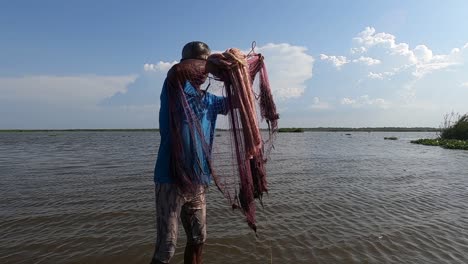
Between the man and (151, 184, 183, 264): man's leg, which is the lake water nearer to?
the man

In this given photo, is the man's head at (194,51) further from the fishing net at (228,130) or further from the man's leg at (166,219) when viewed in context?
the man's leg at (166,219)

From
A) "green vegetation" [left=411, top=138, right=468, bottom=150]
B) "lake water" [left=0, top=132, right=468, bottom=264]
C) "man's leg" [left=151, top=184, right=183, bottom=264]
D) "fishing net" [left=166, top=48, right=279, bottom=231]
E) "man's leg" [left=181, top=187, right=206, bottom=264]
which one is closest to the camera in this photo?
"fishing net" [left=166, top=48, right=279, bottom=231]

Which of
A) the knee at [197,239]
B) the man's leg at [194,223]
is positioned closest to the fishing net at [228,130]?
the man's leg at [194,223]

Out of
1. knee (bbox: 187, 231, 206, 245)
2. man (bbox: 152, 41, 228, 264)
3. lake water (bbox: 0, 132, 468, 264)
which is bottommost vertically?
lake water (bbox: 0, 132, 468, 264)

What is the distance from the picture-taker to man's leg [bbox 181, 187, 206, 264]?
11.3ft

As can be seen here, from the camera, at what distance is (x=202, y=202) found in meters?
3.51

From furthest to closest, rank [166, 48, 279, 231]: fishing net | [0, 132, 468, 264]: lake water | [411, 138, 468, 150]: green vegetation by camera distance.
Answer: [411, 138, 468, 150]: green vegetation, [0, 132, 468, 264]: lake water, [166, 48, 279, 231]: fishing net

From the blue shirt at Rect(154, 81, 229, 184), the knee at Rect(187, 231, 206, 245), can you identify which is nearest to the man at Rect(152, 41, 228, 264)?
the blue shirt at Rect(154, 81, 229, 184)

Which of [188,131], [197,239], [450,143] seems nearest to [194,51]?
[188,131]

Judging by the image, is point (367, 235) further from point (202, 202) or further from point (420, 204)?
point (202, 202)

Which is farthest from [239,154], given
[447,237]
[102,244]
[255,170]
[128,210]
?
[128,210]

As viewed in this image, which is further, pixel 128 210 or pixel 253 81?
pixel 128 210

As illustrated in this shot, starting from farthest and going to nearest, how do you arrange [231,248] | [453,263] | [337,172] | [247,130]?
1. [337,172]
2. [231,248]
3. [453,263]
4. [247,130]

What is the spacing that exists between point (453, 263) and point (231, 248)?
3.27m
